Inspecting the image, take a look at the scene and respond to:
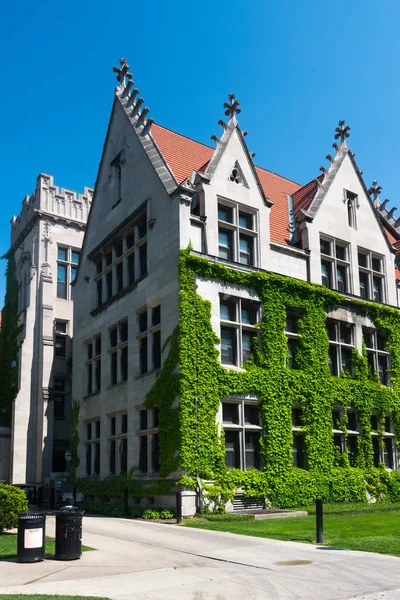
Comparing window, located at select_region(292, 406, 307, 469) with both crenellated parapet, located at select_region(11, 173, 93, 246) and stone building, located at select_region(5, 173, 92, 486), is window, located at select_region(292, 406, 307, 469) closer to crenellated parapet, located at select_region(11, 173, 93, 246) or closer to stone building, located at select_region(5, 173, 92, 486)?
stone building, located at select_region(5, 173, 92, 486)

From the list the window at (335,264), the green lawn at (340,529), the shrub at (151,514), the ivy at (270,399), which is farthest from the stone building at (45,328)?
the green lawn at (340,529)

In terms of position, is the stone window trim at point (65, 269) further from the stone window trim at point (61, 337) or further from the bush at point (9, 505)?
the bush at point (9, 505)

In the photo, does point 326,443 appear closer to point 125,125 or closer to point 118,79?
point 125,125

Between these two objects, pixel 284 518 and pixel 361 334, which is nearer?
pixel 284 518

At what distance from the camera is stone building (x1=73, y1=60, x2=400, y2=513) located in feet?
87.0

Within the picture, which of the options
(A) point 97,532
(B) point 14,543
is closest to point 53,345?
(A) point 97,532

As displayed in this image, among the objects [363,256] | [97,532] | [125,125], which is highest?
[125,125]

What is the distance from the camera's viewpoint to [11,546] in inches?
631

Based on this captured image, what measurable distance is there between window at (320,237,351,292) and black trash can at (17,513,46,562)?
21.8 m

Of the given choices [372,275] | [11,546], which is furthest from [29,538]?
[372,275]

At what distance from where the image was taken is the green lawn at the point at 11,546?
48.8ft

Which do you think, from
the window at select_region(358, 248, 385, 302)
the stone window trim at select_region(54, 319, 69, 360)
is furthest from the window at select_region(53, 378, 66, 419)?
the window at select_region(358, 248, 385, 302)

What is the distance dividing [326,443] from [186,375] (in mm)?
8002

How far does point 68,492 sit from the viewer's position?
115ft
